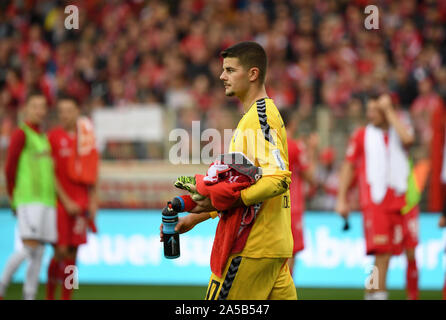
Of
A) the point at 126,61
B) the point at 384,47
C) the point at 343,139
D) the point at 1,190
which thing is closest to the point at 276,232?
the point at 343,139

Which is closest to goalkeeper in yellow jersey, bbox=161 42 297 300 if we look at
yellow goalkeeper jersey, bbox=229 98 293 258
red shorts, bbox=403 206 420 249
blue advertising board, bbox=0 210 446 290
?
yellow goalkeeper jersey, bbox=229 98 293 258

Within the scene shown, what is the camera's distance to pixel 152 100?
12.5m

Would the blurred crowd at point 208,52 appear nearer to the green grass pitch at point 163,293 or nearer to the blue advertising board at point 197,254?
the blue advertising board at point 197,254

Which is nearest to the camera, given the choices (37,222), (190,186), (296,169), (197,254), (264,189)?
(264,189)

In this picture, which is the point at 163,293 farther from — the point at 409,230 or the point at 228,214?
the point at 228,214

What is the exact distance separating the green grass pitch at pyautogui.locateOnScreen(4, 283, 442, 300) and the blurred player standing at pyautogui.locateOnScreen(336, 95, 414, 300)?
1.48 meters

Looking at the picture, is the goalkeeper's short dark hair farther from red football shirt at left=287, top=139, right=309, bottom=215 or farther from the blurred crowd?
the blurred crowd

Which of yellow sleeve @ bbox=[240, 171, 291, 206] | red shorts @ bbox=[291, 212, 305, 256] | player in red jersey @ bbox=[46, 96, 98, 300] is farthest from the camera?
player in red jersey @ bbox=[46, 96, 98, 300]

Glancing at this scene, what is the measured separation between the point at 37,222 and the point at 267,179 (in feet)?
14.2

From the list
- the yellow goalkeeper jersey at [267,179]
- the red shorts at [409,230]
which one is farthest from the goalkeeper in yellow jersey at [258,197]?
the red shorts at [409,230]

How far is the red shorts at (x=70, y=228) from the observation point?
24.8ft

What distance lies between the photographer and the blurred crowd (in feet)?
40.9

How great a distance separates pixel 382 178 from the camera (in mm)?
7137

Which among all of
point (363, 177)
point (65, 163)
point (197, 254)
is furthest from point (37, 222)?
point (363, 177)
